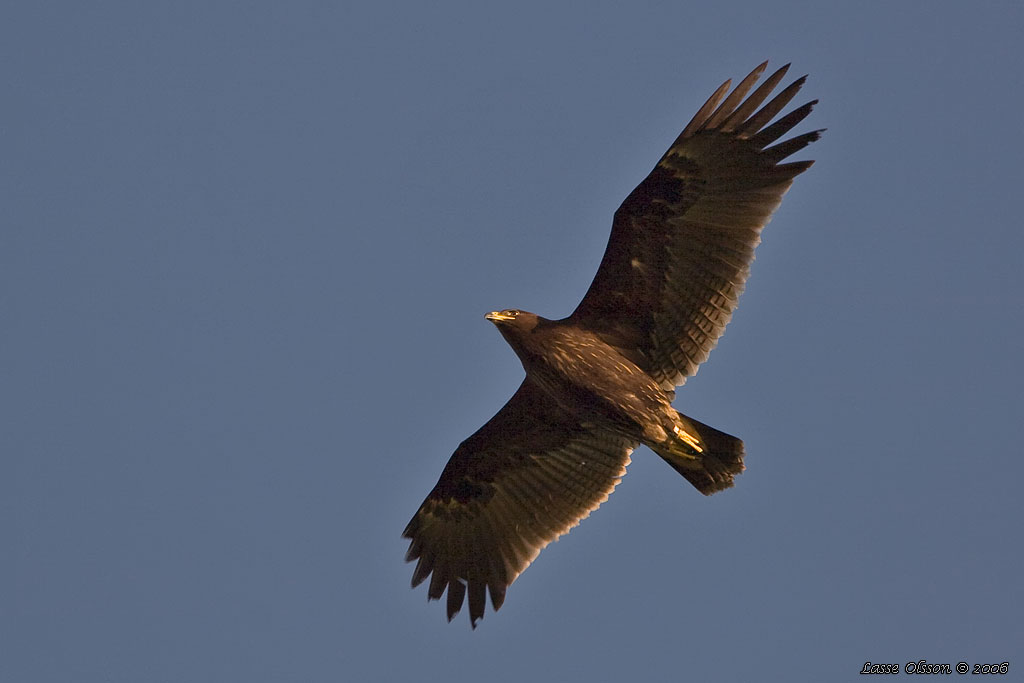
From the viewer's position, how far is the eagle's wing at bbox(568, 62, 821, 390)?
37.6 feet

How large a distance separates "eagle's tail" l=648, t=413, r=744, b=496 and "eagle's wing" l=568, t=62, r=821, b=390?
0.62 metres

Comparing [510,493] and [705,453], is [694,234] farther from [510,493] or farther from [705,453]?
[510,493]

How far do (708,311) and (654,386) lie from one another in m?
0.87

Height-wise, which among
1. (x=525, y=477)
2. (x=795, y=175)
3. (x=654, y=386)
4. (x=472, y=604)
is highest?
(x=795, y=175)

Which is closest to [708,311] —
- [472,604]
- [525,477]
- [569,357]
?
[569,357]

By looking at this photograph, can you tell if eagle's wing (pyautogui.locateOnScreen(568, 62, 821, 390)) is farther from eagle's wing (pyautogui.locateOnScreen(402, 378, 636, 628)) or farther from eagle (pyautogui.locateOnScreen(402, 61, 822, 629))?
eagle's wing (pyautogui.locateOnScreen(402, 378, 636, 628))

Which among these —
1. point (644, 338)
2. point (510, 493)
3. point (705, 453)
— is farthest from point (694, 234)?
point (510, 493)

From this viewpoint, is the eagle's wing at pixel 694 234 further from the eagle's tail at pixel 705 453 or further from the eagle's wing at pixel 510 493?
the eagle's wing at pixel 510 493

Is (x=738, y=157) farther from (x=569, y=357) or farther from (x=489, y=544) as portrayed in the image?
(x=489, y=544)

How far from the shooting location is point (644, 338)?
A: 12.2 meters

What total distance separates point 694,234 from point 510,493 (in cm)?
344

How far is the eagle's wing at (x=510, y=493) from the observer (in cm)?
1296

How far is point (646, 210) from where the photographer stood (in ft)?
38.4

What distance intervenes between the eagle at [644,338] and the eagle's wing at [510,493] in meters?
0.01
